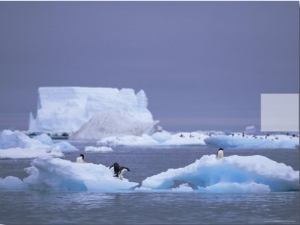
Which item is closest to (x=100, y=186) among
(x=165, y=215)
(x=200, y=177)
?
(x=200, y=177)

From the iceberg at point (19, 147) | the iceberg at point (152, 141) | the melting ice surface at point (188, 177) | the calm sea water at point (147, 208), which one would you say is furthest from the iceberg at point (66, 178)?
the iceberg at point (152, 141)

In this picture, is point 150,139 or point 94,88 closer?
point 150,139

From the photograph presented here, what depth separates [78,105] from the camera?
71.6 meters

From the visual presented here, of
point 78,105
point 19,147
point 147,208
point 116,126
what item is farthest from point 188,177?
point 78,105

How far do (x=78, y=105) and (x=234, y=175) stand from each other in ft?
186

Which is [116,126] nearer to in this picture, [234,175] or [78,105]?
[78,105]

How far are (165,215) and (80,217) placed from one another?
1.49 metres

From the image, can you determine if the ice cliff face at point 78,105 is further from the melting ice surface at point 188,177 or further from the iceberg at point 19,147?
the melting ice surface at point 188,177

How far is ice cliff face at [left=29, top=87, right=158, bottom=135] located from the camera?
6931 cm

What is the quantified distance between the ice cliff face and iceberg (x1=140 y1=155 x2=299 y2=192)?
50.0 metres

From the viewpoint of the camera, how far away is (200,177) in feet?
52.0

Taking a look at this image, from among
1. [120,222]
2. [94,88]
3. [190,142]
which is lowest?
[120,222]

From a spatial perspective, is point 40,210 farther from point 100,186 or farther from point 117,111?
point 117,111

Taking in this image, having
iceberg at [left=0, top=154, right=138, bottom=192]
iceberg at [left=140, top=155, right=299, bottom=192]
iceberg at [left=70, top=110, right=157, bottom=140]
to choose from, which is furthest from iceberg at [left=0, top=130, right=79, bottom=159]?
iceberg at [left=70, top=110, right=157, bottom=140]
